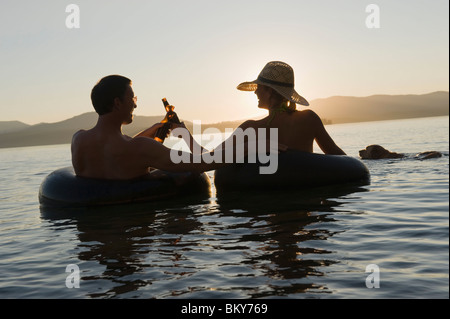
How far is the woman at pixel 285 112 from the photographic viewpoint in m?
8.67

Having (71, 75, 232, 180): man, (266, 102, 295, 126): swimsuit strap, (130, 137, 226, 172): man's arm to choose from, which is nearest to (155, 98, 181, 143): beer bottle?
(71, 75, 232, 180): man

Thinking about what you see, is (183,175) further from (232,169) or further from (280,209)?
(280,209)

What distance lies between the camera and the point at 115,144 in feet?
26.2

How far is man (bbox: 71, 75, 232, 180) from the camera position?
8.04 metres

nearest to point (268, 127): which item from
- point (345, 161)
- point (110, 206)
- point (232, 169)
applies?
point (232, 169)

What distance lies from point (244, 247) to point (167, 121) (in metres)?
4.29

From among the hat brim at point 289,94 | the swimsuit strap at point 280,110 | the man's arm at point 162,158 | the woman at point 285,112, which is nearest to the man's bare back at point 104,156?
the man's arm at point 162,158

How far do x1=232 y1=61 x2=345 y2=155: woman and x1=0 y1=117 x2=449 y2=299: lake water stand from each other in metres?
0.97

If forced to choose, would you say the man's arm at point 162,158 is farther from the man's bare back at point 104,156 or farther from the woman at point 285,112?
the woman at point 285,112

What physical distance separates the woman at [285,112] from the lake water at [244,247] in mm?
971

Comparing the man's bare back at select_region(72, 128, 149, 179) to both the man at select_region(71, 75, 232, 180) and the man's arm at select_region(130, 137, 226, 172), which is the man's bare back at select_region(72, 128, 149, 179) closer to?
the man at select_region(71, 75, 232, 180)

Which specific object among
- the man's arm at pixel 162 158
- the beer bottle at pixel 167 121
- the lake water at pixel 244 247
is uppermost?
the beer bottle at pixel 167 121

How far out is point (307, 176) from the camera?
8859mm

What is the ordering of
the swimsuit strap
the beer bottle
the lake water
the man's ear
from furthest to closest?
the beer bottle
the swimsuit strap
the man's ear
the lake water
